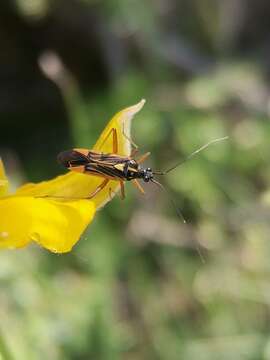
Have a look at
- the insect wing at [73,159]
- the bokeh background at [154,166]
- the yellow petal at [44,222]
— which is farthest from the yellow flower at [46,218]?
the bokeh background at [154,166]

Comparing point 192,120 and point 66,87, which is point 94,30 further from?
point 66,87

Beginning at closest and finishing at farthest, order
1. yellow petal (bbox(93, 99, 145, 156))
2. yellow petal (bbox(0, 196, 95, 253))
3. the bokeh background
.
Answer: yellow petal (bbox(0, 196, 95, 253)) < yellow petal (bbox(93, 99, 145, 156)) < the bokeh background

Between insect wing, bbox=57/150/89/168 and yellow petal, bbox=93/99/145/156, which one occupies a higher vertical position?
yellow petal, bbox=93/99/145/156

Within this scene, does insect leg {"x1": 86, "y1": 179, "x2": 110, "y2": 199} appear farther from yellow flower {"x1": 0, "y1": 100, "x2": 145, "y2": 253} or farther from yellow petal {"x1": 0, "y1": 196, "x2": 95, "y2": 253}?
yellow petal {"x1": 0, "y1": 196, "x2": 95, "y2": 253}

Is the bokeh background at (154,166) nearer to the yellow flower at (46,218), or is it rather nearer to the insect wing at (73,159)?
the insect wing at (73,159)

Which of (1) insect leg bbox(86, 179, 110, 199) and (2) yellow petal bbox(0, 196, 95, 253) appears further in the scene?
(1) insect leg bbox(86, 179, 110, 199)

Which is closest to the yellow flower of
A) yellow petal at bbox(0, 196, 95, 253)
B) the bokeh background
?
yellow petal at bbox(0, 196, 95, 253)

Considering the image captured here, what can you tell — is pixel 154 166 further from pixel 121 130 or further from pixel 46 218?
pixel 46 218
